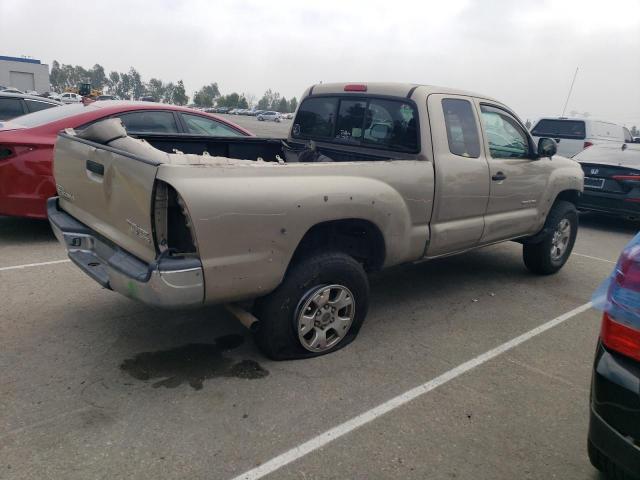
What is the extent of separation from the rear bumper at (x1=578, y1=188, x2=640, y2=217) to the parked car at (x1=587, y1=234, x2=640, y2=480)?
6890 mm

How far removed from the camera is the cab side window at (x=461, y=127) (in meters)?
4.03

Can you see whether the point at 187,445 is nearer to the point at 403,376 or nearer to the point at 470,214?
the point at 403,376

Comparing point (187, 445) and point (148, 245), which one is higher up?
point (148, 245)

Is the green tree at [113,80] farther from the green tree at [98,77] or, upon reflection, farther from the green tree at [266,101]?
the green tree at [266,101]

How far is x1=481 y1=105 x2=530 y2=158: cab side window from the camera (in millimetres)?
4469

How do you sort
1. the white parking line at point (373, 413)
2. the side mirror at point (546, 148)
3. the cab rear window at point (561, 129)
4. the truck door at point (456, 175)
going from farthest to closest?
1. the cab rear window at point (561, 129)
2. the side mirror at point (546, 148)
3. the truck door at point (456, 175)
4. the white parking line at point (373, 413)

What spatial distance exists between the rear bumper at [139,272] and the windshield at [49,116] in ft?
9.15

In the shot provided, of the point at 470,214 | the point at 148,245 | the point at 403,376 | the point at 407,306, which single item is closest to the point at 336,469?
the point at 403,376

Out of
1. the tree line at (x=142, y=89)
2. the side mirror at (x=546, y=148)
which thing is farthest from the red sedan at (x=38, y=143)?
the tree line at (x=142, y=89)

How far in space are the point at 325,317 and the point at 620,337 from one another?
1826 mm

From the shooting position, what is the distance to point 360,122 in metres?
4.34

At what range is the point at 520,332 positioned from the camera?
4.07 m

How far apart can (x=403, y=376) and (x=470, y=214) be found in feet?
5.43

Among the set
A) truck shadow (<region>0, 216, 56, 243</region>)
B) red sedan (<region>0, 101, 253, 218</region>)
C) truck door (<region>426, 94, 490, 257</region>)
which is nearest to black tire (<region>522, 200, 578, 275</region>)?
truck door (<region>426, 94, 490, 257</region>)
